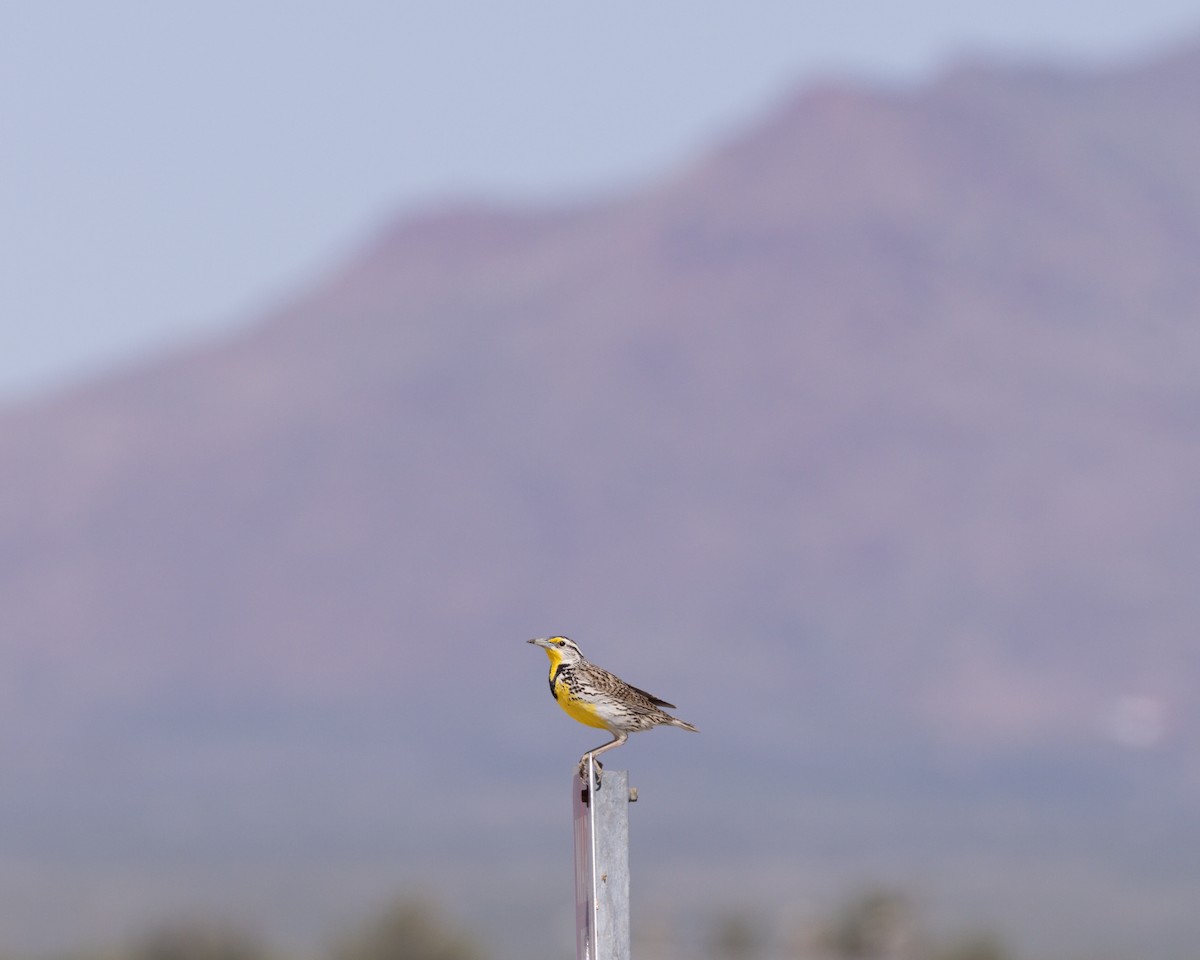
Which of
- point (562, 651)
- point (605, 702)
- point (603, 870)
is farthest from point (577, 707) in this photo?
point (603, 870)

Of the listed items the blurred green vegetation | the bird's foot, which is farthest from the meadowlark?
the blurred green vegetation

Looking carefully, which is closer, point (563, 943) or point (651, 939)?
point (651, 939)

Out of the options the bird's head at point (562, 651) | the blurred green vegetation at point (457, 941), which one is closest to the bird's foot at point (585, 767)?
the bird's head at point (562, 651)

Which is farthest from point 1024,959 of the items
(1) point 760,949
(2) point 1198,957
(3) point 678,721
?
(3) point 678,721

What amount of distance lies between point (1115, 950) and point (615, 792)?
18921cm

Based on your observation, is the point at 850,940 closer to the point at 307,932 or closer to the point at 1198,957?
the point at 1198,957

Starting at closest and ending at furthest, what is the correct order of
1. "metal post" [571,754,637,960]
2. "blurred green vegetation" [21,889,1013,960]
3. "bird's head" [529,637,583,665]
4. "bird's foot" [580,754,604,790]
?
"metal post" [571,754,637,960]
"bird's foot" [580,754,604,790]
"bird's head" [529,637,583,665]
"blurred green vegetation" [21,889,1013,960]

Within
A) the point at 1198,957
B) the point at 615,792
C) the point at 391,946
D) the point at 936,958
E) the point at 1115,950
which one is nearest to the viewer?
the point at 615,792

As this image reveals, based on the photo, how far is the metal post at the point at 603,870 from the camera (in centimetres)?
1305

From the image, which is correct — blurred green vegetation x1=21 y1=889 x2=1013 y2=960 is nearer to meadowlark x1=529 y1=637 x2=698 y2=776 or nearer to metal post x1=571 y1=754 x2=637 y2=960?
meadowlark x1=529 y1=637 x2=698 y2=776

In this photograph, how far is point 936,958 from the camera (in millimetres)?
84312

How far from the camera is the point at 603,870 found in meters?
13.1

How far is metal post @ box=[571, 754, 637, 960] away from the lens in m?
13.0

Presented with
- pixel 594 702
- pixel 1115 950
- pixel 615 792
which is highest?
pixel 1115 950
